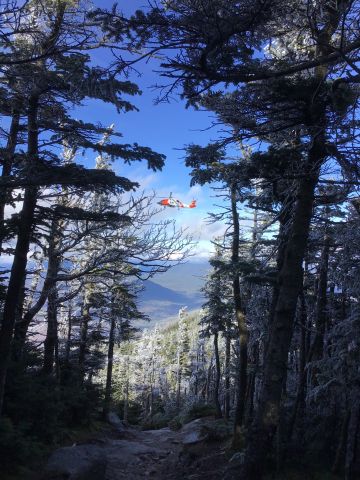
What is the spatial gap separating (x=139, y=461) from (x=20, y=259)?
966 centimetres

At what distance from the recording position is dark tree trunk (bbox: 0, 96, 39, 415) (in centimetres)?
878

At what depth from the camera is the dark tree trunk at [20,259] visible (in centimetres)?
878

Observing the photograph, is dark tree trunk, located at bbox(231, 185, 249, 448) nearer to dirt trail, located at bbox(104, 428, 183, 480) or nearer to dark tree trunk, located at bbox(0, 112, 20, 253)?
dirt trail, located at bbox(104, 428, 183, 480)

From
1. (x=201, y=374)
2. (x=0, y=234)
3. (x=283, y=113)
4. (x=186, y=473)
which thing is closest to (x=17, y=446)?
(x=0, y=234)

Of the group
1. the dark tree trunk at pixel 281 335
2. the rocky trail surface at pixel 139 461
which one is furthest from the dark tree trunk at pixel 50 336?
the dark tree trunk at pixel 281 335

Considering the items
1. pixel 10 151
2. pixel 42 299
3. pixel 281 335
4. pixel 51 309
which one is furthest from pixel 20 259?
pixel 51 309

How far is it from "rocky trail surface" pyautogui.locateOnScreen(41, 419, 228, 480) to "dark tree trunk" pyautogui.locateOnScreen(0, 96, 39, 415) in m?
2.26

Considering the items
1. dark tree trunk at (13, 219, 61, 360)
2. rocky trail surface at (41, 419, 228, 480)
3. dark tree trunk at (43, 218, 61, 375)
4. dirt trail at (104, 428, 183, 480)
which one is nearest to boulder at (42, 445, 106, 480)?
rocky trail surface at (41, 419, 228, 480)

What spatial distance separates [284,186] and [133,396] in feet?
248

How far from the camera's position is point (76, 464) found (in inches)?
364

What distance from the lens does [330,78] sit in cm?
730

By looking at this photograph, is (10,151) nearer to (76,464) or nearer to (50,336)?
(76,464)

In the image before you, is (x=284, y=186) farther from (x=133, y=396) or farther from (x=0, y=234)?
(x=133, y=396)

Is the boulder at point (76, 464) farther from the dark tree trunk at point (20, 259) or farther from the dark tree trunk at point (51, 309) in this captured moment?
the dark tree trunk at point (51, 309)
